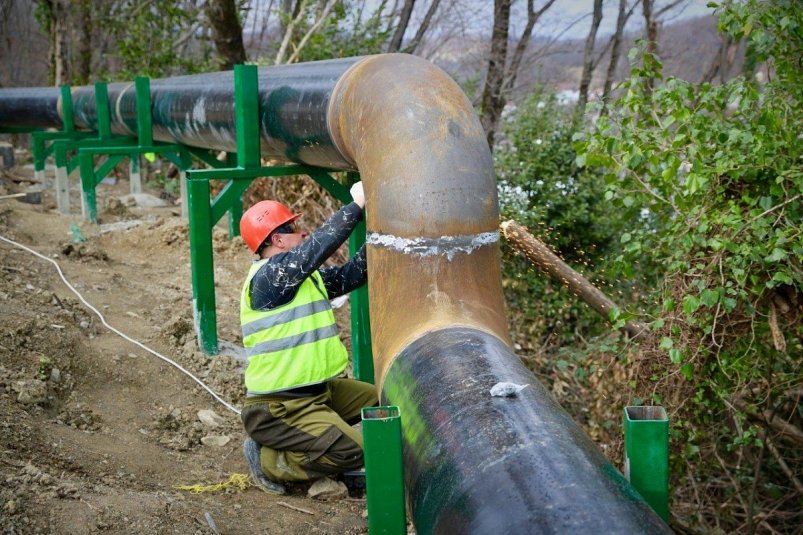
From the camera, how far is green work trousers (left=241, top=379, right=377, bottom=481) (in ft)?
13.2

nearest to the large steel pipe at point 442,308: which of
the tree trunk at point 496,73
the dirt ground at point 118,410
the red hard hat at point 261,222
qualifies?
the red hard hat at point 261,222

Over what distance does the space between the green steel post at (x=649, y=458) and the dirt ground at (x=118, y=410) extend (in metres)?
1.87

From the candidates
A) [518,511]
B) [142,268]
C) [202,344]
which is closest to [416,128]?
[518,511]

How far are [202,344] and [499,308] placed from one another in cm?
297

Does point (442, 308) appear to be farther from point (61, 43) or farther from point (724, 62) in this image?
point (724, 62)

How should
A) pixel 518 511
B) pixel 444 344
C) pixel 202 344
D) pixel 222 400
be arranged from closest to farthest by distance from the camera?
pixel 518 511, pixel 444 344, pixel 222 400, pixel 202 344

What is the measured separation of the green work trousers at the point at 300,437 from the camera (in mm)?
4035

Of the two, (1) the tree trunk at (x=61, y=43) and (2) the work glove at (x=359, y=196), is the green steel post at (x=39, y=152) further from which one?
(2) the work glove at (x=359, y=196)

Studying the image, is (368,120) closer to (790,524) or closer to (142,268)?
(790,524)

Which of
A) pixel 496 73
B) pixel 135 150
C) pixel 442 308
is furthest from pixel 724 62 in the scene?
pixel 442 308

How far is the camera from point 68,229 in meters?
9.00

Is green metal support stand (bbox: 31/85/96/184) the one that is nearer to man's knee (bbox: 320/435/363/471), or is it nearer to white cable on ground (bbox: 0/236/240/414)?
white cable on ground (bbox: 0/236/240/414)

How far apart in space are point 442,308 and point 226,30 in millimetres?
9518

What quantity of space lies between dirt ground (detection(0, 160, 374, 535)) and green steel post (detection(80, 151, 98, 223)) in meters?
1.34
